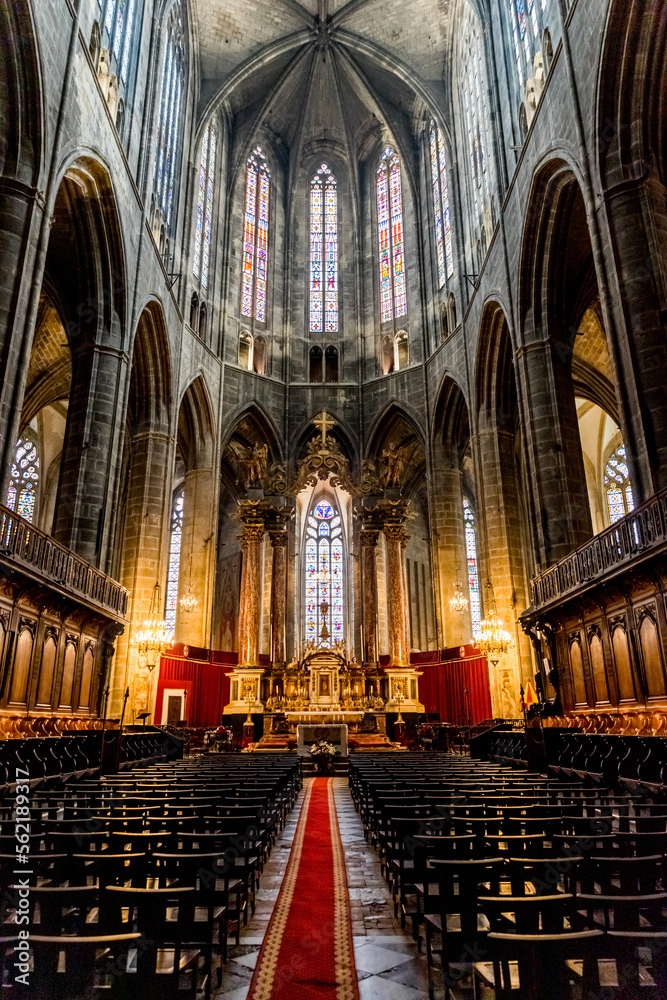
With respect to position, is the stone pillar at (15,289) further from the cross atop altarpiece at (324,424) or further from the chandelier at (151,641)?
the cross atop altarpiece at (324,424)

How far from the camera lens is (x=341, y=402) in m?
32.3

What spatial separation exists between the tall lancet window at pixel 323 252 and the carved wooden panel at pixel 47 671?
22.8 m

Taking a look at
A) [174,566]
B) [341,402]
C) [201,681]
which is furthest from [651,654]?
[174,566]

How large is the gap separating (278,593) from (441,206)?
18.1m

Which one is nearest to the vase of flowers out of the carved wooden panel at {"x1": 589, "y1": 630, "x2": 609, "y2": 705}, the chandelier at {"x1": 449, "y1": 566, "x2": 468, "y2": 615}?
the carved wooden panel at {"x1": 589, "y1": 630, "x2": 609, "y2": 705}

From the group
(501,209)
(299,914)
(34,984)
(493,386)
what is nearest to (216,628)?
(493,386)

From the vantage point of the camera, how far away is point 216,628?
117 feet

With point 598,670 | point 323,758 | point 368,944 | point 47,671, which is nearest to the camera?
point 368,944

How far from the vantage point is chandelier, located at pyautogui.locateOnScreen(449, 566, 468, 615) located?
26.2m

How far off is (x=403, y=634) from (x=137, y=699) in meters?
9.40

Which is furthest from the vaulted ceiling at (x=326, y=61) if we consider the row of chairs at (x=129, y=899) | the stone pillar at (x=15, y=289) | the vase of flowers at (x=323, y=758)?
the row of chairs at (x=129, y=899)

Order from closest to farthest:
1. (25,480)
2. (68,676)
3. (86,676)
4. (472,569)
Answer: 1. (68,676)
2. (86,676)
3. (25,480)
4. (472,569)

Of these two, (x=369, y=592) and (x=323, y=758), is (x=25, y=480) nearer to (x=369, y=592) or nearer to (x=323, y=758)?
(x=369, y=592)

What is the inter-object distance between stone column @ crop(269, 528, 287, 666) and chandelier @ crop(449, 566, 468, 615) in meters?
6.42
